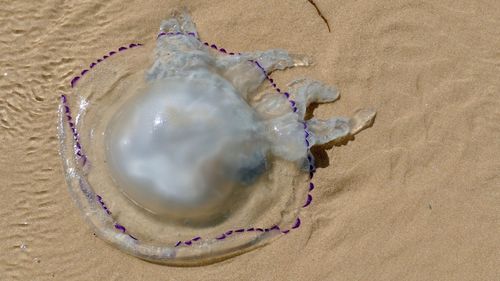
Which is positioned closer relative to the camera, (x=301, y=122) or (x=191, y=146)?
(x=191, y=146)

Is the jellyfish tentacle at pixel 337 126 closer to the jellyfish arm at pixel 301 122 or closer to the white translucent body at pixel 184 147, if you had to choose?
the jellyfish arm at pixel 301 122

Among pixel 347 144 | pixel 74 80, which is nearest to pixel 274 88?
pixel 347 144

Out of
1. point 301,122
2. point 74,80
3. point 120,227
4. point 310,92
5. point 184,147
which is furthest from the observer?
point 74,80

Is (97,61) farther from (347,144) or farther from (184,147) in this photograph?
(347,144)

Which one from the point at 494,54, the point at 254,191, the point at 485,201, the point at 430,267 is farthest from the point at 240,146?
the point at 494,54

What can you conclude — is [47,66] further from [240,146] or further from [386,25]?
[386,25]

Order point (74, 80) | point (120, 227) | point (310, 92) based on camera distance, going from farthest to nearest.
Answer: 1. point (74, 80)
2. point (310, 92)
3. point (120, 227)
